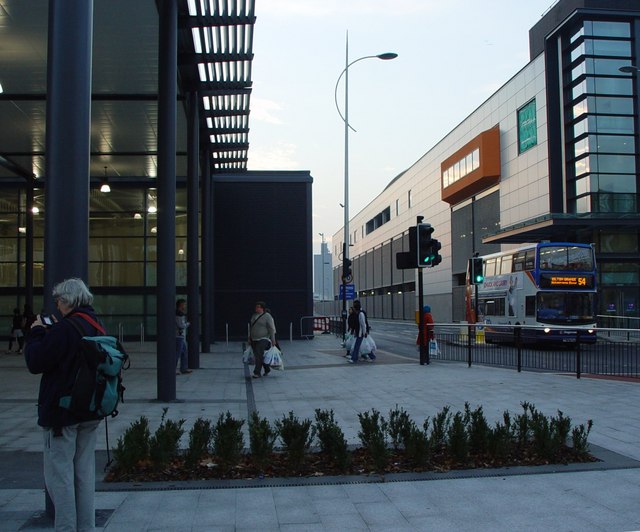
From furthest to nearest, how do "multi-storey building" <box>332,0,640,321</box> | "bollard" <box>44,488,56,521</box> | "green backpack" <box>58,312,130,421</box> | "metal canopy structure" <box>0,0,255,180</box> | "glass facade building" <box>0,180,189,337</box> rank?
1. "multi-storey building" <box>332,0,640,321</box>
2. "glass facade building" <box>0,180,189,337</box>
3. "metal canopy structure" <box>0,0,255,180</box>
4. "bollard" <box>44,488,56,521</box>
5. "green backpack" <box>58,312,130,421</box>

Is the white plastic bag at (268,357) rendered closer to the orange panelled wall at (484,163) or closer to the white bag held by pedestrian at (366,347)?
the white bag held by pedestrian at (366,347)

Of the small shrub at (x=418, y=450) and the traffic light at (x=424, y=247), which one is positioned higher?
the traffic light at (x=424, y=247)

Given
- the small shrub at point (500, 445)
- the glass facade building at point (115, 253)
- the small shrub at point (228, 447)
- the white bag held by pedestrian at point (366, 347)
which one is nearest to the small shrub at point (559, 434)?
the small shrub at point (500, 445)

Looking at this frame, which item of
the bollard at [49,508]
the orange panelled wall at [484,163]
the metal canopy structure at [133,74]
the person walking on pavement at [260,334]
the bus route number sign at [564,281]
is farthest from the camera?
the orange panelled wall at [484,163]

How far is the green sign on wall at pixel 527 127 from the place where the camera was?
4288cm

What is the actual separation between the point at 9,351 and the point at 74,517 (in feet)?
70.7

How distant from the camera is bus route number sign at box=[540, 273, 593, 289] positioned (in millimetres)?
23984

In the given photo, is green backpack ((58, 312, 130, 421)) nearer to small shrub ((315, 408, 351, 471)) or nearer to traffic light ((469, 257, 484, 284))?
small shrub ((315, 408, 351, 471))

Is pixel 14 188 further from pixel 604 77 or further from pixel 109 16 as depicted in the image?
pixel 604 77

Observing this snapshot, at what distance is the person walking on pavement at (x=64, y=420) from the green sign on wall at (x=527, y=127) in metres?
42.0

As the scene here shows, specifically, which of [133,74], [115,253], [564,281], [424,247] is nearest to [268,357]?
[424,247]

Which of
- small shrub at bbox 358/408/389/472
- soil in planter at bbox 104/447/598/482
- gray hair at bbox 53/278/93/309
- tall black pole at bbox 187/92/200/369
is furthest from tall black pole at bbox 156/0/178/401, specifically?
gray hair at bbox 53/278/93/309

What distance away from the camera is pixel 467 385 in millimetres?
12594

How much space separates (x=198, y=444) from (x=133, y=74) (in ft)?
42.7
